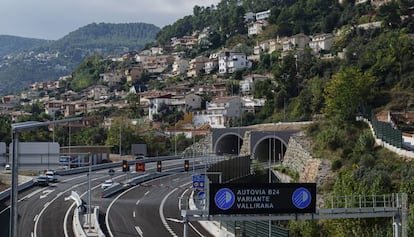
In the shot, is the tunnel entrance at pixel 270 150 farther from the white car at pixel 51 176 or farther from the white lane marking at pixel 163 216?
the white lane marking at pixel 163 216

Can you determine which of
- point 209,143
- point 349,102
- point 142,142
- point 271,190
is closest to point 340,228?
point 271,190

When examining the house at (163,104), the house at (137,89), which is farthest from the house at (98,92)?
the house at (163,104)

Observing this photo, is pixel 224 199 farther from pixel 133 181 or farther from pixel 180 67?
pixel 180 67

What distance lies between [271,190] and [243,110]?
83146 mm

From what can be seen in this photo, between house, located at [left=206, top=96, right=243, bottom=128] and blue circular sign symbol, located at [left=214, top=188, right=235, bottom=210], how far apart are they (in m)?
82.2

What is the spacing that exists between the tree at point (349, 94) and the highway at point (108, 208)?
51.3ft

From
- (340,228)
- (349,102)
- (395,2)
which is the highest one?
(395,2)

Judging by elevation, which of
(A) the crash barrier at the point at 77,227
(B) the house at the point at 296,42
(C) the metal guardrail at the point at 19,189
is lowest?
(A) the crash barrier at the point at 77,227

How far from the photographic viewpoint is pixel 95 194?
178ft

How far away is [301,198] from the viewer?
2497 cm

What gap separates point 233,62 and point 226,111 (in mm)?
39545

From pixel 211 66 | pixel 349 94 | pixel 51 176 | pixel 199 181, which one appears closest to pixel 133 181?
pixel 51 176

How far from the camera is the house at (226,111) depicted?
107500 millimetres

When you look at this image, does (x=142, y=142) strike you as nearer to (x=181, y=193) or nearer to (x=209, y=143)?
(x=209, y=143)
